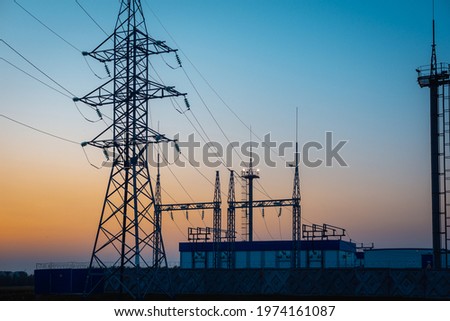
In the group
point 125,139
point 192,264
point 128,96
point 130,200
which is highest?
point 128,96

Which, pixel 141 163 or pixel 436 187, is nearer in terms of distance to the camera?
pixel 141 163

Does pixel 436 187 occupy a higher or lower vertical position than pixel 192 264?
higher

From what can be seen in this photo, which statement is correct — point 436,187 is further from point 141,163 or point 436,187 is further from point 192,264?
point 192,264

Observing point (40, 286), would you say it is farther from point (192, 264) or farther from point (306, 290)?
point (192, 264)

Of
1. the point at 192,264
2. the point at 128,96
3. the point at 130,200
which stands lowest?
the point at 192,264
